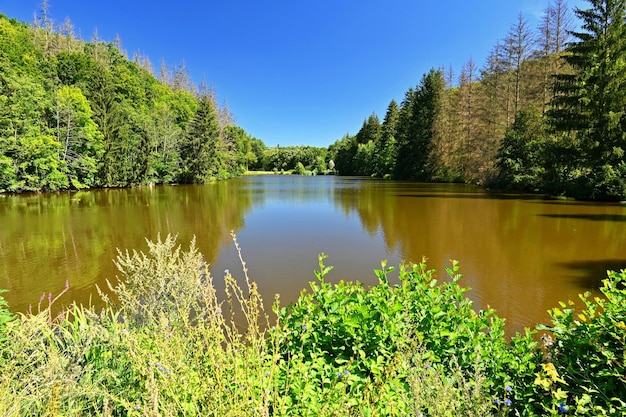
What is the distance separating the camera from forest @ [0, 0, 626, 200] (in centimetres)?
1766

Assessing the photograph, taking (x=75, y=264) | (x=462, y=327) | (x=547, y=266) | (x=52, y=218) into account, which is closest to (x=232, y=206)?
(x=52, y=218)

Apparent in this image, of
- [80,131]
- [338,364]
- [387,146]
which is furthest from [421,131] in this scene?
[338,364]

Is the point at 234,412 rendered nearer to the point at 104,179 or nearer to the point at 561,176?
the point at 561,176

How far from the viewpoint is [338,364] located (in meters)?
2.36

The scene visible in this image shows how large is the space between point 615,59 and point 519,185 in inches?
400

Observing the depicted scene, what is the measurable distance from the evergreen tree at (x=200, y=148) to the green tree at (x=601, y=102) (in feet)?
124

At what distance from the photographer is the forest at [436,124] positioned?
57.9 ft

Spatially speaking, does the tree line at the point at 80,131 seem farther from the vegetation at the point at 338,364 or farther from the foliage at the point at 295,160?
the foliage at the point at 295,160

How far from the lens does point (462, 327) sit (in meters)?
2.35

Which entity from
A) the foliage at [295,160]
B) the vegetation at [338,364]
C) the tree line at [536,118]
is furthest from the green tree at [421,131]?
the foliage at [295,160]

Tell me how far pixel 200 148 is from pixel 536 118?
1456 inches

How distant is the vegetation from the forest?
1980cm

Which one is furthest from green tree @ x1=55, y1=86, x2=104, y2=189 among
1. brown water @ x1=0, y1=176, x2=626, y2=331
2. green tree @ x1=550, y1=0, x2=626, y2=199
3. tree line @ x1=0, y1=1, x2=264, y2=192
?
green tree @ x1=550, y1=0, x2=626, y2=199

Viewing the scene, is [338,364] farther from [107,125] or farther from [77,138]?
[107,125]
